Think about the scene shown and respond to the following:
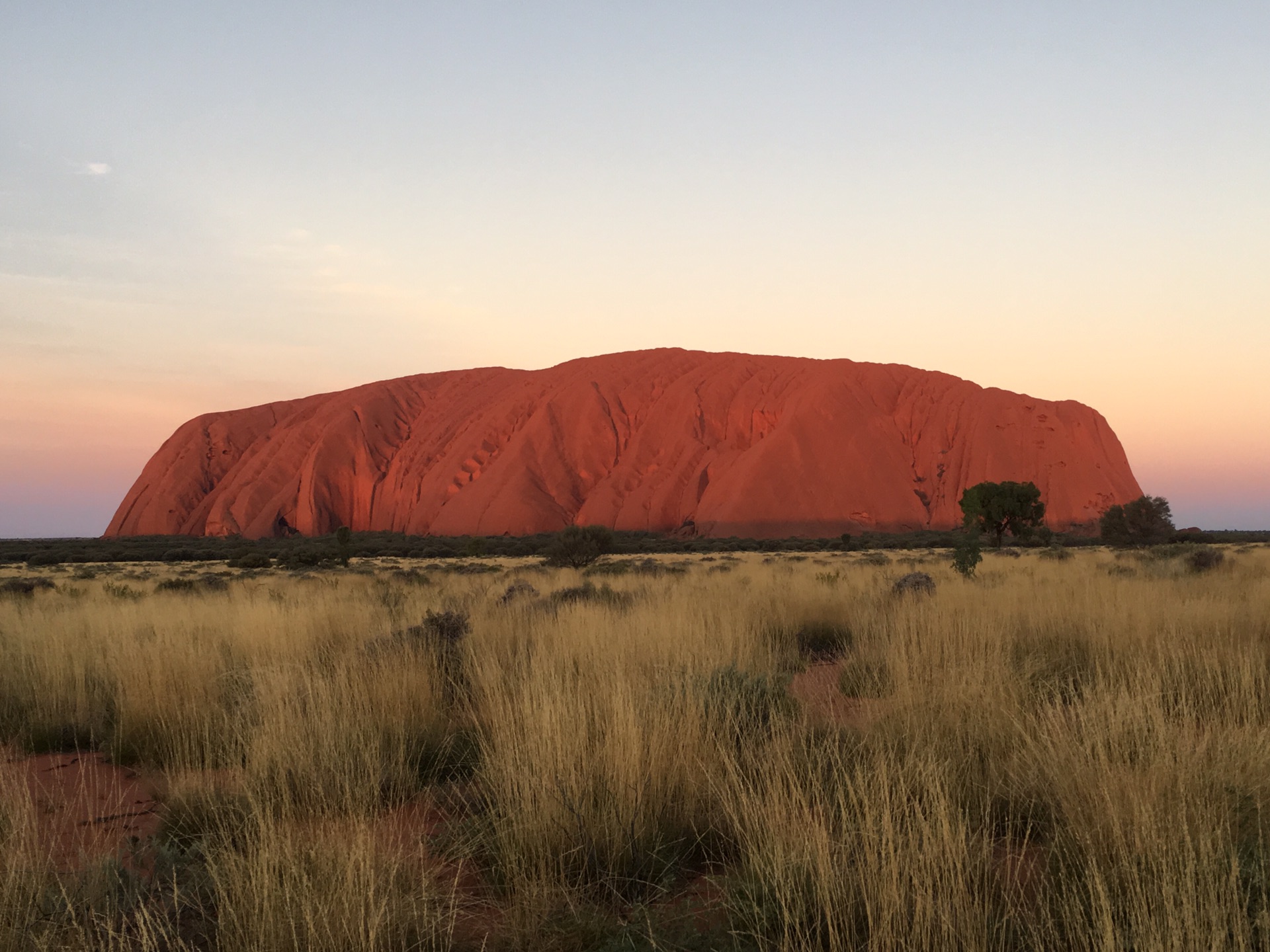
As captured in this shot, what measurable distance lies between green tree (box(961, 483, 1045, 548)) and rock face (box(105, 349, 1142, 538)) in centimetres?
2377

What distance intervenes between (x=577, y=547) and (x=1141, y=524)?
29.8 meters

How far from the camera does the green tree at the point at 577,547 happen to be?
87.7ft

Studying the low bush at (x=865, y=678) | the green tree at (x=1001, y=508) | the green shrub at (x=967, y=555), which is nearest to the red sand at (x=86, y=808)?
the low bush at (x=865, y=678)

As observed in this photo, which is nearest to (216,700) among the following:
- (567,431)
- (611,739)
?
(611,739)

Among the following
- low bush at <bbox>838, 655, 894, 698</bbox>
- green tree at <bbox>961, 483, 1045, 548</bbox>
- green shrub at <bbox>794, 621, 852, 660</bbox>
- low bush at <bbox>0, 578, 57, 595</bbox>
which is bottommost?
low bush at <bbox>0, 578, 57, 595</bbox>

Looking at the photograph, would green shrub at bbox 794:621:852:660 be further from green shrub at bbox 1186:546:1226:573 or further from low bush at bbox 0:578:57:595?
low bush at bbox 0:578:57:595

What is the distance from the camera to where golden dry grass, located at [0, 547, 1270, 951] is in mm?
2555

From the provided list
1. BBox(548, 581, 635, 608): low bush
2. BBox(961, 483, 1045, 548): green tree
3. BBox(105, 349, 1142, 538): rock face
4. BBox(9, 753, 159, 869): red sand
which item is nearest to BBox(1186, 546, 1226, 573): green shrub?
BBox(548, 581, 635, 608): low bush

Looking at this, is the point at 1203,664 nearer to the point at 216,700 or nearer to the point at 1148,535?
the point at 216,700

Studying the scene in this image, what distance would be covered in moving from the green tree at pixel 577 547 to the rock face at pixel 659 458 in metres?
37.4

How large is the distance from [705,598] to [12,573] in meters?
30.7

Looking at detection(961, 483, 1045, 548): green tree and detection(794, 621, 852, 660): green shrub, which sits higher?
detection(961, 483, 1045, 548): green tree

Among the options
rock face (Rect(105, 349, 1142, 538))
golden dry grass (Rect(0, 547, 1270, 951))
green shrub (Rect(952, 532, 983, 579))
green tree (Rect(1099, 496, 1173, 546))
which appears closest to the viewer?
golden dry grass (Rect(0, 547, 1270, 951))

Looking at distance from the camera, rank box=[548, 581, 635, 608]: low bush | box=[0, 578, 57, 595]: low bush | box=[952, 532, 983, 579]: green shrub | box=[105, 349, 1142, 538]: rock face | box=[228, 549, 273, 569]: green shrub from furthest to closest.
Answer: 1. box=[105, 349, 1142, 538]: rock face
2. box=[228, 549, 273, 569]: green shrub
3. box=[952, 532, 983, 579]: green shrub
4. box=[0, 578, 57, 595]: low bush
5. box=[548, 581, 635, 608]: low bush
